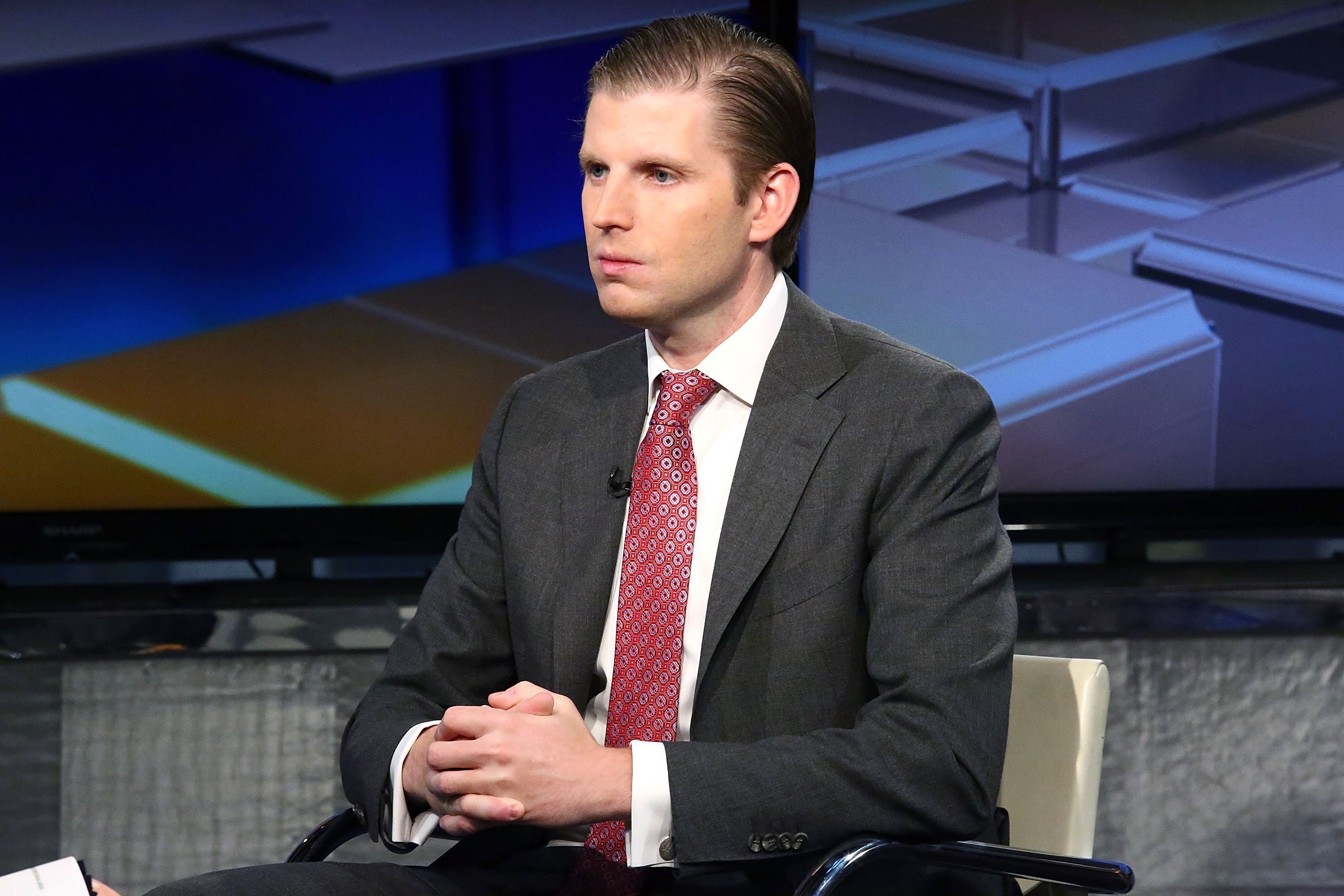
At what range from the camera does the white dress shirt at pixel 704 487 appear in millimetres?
1659

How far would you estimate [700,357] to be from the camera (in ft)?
5.94

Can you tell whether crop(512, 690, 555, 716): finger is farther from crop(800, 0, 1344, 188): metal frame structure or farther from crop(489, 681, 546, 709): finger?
crop(800, 0, 1344, 188): metal frame structure

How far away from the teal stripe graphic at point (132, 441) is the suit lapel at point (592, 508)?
147 cm

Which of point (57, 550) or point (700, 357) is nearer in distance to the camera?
point (700, 357)

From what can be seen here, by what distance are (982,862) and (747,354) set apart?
0.67 metres

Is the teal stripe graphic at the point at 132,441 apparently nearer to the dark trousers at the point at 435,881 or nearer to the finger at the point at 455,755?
the dark trousers at the point at 435,881

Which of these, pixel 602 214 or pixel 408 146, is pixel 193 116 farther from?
pixel 602 214

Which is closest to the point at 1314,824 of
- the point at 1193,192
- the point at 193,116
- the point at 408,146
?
the point at 1193,192

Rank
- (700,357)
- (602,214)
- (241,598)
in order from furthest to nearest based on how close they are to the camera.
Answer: (241,598)
(700,357)
(602,214)

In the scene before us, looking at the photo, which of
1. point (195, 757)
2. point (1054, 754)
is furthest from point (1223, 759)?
point (195, 757)

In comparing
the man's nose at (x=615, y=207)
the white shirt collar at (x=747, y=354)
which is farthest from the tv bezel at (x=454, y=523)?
the man's nose at (x=615, y=207)

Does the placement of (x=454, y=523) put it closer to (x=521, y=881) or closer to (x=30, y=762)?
(x=30, y=762)

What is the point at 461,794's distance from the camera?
1526 mm

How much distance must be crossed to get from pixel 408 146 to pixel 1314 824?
2.51 meters
